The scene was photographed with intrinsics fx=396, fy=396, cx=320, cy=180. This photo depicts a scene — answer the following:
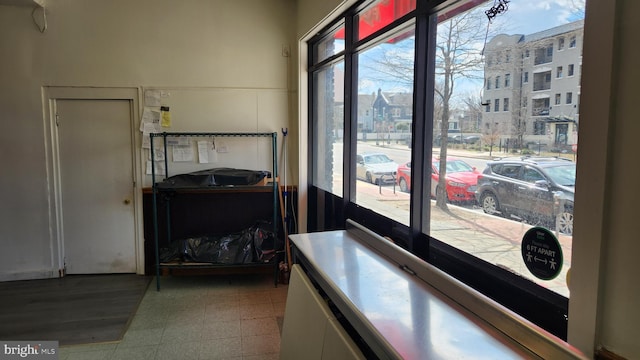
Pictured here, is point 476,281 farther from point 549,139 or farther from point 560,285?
point 549,139

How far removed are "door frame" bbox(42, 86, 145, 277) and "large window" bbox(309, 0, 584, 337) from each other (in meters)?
2.34

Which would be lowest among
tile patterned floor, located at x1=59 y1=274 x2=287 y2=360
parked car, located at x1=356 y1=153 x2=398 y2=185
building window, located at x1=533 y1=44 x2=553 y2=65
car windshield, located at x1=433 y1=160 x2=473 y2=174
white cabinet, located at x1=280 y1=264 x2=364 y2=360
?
tile patterned floor, located at x1=59 y1=274 x2=287 y2=360

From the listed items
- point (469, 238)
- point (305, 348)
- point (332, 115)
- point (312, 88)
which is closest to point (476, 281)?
point (469, 238)

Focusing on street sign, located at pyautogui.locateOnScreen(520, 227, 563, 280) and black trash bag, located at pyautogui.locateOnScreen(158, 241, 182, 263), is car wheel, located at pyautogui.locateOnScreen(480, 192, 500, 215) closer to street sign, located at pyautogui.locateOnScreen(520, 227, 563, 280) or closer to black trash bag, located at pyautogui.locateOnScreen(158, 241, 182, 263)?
street sign, located at pyautogui.locateOnScreen(520, 227, 563, 280)

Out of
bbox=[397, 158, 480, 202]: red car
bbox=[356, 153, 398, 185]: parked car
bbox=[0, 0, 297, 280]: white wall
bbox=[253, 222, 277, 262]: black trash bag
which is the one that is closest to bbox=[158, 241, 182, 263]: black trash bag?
bbox=[253, 222, 277, 262]: black trash bag

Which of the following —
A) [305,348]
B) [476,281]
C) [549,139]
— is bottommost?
[305,348]

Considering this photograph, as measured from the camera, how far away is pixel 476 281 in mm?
1626

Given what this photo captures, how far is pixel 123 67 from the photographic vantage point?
398 centimetres

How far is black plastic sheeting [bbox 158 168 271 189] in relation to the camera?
12.1ft

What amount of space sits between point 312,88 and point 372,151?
1.54m

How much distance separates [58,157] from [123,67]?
44.6 inches

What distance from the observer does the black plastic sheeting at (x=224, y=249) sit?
3.82m

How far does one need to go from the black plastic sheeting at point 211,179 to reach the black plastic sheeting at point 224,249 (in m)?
0.54

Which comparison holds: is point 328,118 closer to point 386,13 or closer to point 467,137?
point 386,13
